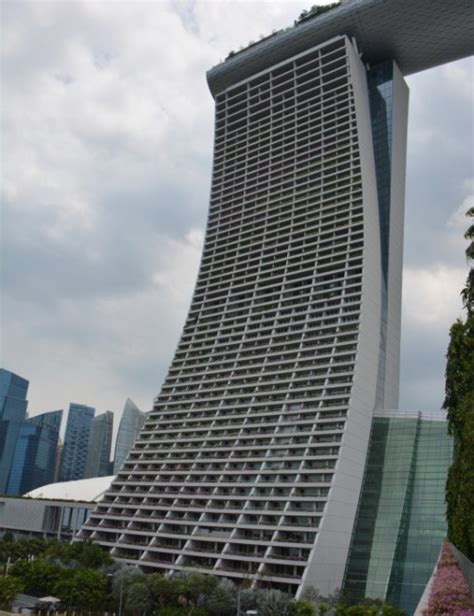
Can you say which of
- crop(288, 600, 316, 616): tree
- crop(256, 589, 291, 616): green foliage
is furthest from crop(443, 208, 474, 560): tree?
crop(256, 589, 291, 616): green foliage

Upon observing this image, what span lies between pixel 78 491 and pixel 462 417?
351 ft

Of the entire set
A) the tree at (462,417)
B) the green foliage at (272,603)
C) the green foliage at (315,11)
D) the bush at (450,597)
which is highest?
the green foliage at (315,11)

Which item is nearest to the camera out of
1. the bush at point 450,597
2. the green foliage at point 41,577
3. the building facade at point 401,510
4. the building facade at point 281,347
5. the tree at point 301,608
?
the bush at point 450,597

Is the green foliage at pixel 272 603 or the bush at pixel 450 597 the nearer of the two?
the bush at pixel 450 597

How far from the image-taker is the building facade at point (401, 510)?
64.9 meters

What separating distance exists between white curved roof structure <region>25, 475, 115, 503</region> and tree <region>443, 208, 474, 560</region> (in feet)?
310

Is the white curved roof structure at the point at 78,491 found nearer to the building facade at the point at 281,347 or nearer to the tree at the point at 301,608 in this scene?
the building facade at the point at 281,347

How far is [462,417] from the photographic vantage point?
112 ft

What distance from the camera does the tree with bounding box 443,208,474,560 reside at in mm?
31859

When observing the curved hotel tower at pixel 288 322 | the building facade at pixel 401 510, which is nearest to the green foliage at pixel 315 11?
the curved hotel tower at pixel 288 322

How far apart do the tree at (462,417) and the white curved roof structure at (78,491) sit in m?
94.6

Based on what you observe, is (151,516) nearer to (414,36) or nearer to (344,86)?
(344,86)

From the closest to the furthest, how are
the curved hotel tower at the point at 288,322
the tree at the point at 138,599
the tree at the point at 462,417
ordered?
the tree at the point at 462,417 → the tree at the point at 138,599 → the curved hotel tower at the point at 288,322

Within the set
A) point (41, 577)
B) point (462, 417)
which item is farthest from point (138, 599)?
point (462, 417)
